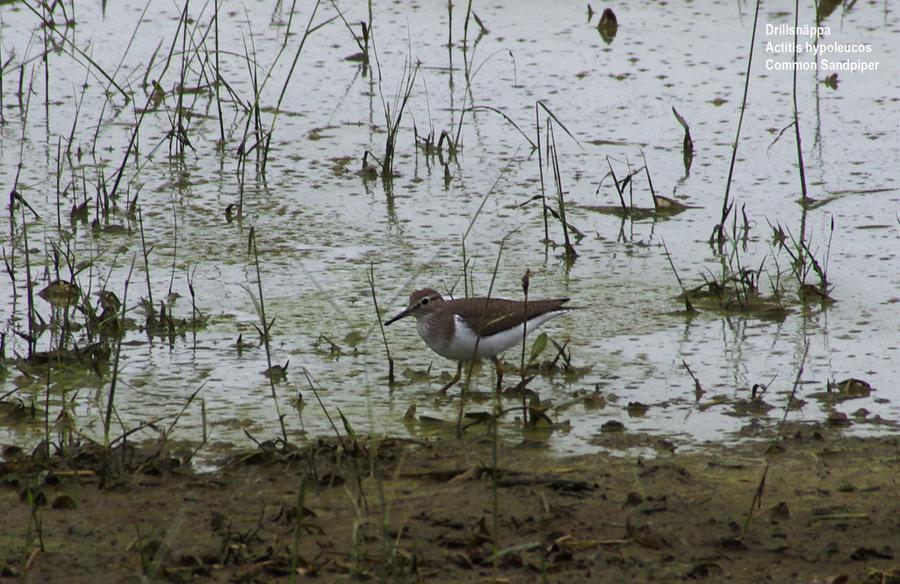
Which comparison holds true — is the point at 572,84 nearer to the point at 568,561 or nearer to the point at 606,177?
the point at 606,177

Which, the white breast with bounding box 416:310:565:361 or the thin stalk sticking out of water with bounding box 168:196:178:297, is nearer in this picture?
the white breast with bounding box 416:310:565:361

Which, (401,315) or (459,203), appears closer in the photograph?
(401,315)

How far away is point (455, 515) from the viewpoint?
3959 millimetres

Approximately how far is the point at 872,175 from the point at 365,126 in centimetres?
320

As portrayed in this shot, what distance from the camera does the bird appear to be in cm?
539

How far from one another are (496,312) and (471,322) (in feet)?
0.50

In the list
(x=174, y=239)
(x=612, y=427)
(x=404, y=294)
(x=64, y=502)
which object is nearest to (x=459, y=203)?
(x=404, y=294)

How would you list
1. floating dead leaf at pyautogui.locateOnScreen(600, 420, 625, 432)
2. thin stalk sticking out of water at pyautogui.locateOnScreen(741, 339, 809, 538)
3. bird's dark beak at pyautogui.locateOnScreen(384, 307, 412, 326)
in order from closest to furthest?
thin stalk sticking out of water at pyautogui.locateOnScreen(741, 339, 809, 538), floating dead leaf at pyautogui.locateOnScreen(600, 420, 625, 432), bird's dark beak at pyautogui.locateOnScreen(384, 307, 412, 326)

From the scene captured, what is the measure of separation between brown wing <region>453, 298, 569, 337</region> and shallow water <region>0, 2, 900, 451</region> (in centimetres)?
29

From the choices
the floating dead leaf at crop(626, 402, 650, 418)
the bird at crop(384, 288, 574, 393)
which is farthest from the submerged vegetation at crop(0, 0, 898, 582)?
the bird at crop(384, 288, 574, 393)

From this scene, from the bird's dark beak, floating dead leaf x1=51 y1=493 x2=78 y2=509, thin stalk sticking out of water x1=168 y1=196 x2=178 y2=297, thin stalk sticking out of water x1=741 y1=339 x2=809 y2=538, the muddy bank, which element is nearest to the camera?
the muddy bank

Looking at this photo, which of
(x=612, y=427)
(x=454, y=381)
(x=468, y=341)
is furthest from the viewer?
(x=468, y=341)

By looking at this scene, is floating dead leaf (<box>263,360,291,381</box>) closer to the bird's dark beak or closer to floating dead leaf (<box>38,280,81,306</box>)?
the bird's dark beak

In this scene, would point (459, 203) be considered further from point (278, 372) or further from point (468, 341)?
point (278, 372)
